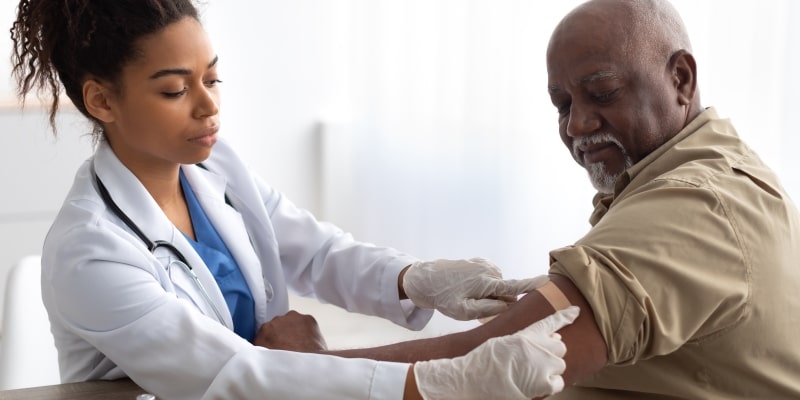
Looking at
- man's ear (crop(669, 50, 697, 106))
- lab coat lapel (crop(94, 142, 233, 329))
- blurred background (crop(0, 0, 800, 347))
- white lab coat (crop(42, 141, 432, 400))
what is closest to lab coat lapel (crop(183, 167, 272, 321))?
white lab coat (crop(42, 141, 432, 400))

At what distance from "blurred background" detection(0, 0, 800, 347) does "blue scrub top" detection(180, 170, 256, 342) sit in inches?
60.8

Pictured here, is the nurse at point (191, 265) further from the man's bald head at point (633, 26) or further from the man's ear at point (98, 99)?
the man's bald head at point (633, 26)

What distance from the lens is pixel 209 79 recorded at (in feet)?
5.54

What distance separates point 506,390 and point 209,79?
0.76 meters

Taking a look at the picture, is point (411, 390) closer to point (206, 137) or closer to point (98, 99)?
point (206, 137)

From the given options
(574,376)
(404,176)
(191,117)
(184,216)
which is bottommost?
(404,176)

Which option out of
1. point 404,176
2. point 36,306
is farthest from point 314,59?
point 36,306

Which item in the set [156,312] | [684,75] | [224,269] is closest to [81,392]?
[156,312]

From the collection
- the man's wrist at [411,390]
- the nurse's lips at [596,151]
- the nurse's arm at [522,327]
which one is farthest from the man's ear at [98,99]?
the nurse's lips at [596,151]

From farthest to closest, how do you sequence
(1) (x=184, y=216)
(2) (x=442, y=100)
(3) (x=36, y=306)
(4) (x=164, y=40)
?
(2) (x=442, y=100), (3) (x=36, y=306), (1) (x=184, y=216), (4) (x=164, y=40)

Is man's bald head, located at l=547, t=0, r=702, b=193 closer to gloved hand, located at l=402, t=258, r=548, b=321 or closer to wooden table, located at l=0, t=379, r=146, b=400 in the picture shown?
gloved hand, located at l=402, t=258, r=548, b=321

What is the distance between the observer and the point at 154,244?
5.24 feet

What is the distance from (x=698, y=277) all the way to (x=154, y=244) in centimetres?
85

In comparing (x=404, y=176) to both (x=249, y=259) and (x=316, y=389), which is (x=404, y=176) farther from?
(x=316, y=389)
